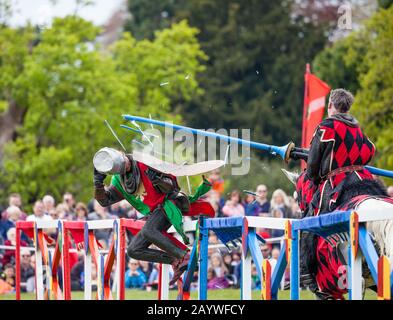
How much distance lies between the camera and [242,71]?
39062 millimetres

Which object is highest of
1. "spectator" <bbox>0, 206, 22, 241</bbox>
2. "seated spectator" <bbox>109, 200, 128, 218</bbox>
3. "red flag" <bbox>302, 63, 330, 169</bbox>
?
"red flag" <bbox>302, 63, 330, 169</bbox>

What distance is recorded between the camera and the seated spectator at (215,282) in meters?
14.7

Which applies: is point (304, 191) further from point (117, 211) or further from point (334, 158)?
point (117, 211)

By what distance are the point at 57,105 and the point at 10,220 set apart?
24.6ft

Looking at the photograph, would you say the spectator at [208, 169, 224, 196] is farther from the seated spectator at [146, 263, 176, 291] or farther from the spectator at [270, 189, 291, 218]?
the seated spectator at [146, 263, 176, 291]

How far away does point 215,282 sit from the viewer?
49.2ft

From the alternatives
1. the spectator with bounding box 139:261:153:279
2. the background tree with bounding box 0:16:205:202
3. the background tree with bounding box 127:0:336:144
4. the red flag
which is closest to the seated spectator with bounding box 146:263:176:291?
the spectator with bounding box 139:261:153:279

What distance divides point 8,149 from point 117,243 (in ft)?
44.9

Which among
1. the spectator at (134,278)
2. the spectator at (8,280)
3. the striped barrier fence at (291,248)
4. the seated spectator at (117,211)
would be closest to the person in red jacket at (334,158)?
the striped barrier fence at (291,248)

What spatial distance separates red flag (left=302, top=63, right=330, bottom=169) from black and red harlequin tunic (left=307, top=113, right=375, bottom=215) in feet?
20.5

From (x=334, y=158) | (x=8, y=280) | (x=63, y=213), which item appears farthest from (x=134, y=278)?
(x=334, y=158)

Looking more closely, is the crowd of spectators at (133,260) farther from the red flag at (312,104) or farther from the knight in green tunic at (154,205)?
the knight in green tunic at (154,205)

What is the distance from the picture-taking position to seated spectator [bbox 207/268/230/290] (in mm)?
14661
